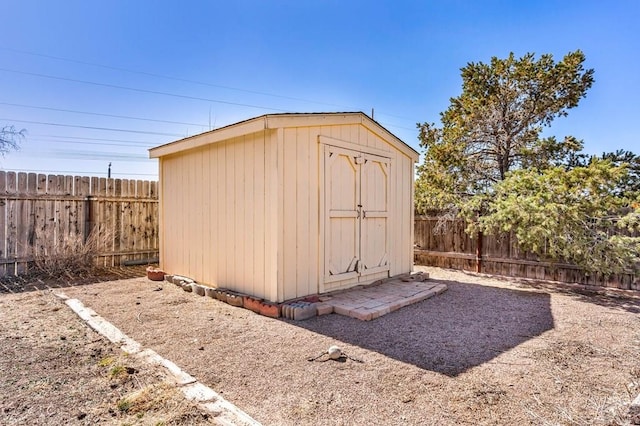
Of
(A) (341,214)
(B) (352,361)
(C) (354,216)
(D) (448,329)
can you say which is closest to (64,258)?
(A) (341,214)

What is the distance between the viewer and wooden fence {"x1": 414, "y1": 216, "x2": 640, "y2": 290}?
6207mm

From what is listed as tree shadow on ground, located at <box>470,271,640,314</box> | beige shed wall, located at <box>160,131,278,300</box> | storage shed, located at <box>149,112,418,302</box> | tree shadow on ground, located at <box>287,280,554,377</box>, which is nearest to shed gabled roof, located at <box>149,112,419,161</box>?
storage shed, located at <box>149,112,418,302</box>

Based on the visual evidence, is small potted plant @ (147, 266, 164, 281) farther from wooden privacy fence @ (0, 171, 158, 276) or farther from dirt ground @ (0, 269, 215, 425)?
dirt ground @ (0, 269, 215, 425)

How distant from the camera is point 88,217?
7.05 m

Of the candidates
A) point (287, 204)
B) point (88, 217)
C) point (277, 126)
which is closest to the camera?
point (277, 126)

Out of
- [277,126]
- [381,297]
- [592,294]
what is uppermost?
[277,126]

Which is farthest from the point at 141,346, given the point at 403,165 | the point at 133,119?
the point at 133,119

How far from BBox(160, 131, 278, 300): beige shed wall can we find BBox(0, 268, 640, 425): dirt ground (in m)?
0.57

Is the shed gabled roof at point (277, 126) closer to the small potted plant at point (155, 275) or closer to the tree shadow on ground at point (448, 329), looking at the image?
the small potted plant at point (155, 275)

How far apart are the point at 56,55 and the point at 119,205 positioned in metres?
6.70

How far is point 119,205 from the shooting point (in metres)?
7.48

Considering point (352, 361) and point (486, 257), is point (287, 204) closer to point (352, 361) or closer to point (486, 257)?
point (352, 361)

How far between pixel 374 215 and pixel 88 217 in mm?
5773

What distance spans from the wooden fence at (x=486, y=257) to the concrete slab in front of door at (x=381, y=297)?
2139 mm
